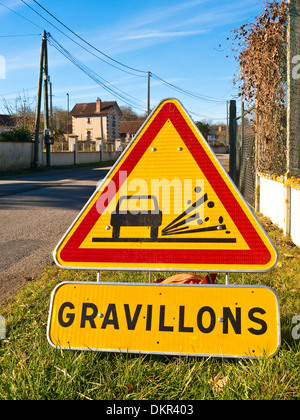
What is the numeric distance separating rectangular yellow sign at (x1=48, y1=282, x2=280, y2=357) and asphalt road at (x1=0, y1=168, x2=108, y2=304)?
1.62m

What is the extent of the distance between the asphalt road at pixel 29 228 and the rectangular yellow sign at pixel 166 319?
1.62 metres

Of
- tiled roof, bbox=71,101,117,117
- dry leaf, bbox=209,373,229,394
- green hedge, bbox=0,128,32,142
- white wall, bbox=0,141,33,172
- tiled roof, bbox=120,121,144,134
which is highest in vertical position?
tiled roof, bbox=71,101,117,117

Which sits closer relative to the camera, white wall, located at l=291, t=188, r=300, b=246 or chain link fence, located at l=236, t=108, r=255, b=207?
white wall, located at l=291, t=188, r=300, b=246

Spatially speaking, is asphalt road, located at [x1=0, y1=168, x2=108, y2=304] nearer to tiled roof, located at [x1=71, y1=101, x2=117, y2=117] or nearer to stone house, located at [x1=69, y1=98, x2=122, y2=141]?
stone house, located at [x1=69, y1=98, x2=122, y2=141]

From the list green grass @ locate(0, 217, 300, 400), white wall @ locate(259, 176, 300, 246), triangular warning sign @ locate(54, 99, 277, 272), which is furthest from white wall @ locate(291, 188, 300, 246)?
triangular warning sign @ locate(54, 99, 277, 272)

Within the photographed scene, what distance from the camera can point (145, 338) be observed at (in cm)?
213

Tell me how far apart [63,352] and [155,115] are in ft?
4.33

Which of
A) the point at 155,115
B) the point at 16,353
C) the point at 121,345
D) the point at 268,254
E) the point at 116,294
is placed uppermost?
the point at 155,115

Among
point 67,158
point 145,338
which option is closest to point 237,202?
point 145,338

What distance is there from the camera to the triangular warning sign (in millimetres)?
2168

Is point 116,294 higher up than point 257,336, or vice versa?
point 116,294

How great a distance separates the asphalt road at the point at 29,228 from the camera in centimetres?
452
